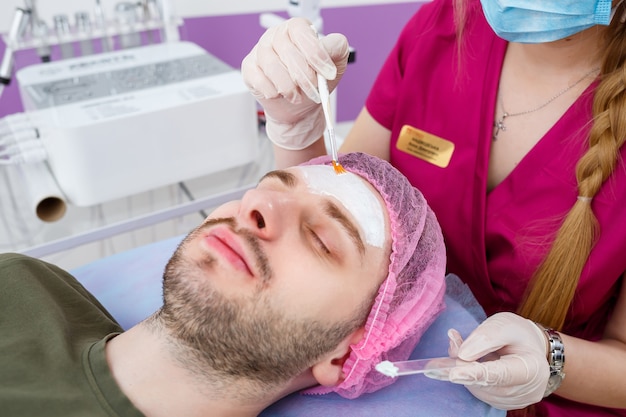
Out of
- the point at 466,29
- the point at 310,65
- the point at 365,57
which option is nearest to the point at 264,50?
the point at 310,65

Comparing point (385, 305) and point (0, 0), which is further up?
point (0, 0)

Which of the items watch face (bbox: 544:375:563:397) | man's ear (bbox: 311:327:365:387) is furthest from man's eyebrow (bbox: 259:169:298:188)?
watch face (bbox: 544:375:563:397)

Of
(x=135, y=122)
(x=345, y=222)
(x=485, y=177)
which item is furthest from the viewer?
(x=135, y=122)

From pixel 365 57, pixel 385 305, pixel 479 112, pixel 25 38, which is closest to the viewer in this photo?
pixel 385 305

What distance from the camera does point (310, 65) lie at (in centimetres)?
103

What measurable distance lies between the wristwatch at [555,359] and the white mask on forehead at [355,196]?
1.06 feet

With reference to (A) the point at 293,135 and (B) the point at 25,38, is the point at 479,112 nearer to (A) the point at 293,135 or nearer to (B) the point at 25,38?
(A) the point at 293,135

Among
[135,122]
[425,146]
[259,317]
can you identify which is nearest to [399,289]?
[259,317]

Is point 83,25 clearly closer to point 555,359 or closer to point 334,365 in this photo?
point 334,365

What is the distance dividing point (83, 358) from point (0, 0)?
133 cm

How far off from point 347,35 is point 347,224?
1701 millimetres

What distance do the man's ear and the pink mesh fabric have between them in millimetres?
13

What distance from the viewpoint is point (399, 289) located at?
0.98 m

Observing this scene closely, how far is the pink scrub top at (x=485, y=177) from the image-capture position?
1.01m
